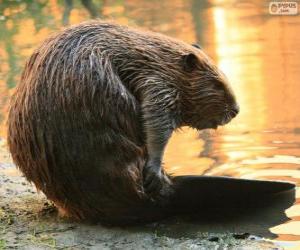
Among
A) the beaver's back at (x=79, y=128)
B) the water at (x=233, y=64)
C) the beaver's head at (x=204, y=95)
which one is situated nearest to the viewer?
the beaver's back at (x=79, y=128)

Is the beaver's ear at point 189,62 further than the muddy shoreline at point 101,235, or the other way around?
the beaver's ear at point 189,62

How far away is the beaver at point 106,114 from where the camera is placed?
10.0ft

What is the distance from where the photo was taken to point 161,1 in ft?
36.9

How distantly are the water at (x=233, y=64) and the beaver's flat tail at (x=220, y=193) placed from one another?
5.9 inches

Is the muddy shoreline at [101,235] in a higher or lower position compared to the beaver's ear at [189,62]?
lower

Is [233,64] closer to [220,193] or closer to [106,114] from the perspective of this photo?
[220,193]

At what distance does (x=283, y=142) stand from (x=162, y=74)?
4.74 ft

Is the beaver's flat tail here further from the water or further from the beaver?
the water

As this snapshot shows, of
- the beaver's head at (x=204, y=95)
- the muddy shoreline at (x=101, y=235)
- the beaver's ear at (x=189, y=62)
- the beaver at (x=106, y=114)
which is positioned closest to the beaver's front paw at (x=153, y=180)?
the beaver at (x=106, y=114)

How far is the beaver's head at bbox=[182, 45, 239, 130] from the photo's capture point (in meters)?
3.37

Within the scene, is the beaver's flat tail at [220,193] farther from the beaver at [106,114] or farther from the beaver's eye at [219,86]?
the beaver's eye at [219,86]

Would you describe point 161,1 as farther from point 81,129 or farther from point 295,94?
point 81,129

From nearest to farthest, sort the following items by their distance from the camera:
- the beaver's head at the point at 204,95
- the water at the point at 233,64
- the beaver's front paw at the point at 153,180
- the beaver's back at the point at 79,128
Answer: the beaver's back at the point at 79,128
the beaver's front paw at the point at 153,180
the beaver's head at the point at 204,95
the water at the point at 233,64

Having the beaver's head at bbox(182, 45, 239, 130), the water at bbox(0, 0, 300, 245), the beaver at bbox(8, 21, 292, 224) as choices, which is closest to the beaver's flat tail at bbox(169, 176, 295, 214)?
the beaver at bbox(8, 21, 292, 224)
